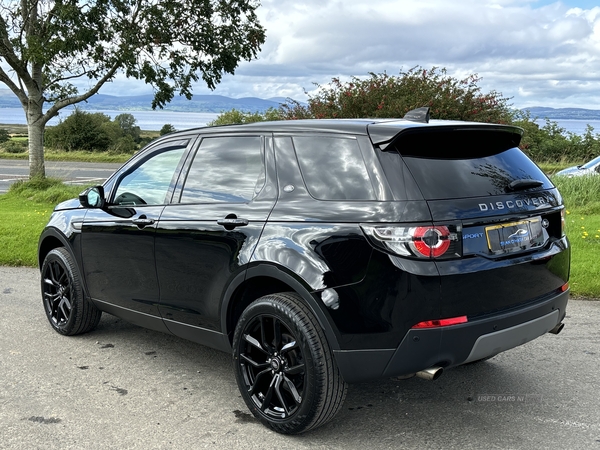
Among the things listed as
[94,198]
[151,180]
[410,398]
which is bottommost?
[410,398]

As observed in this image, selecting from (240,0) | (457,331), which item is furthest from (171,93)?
(457,331)

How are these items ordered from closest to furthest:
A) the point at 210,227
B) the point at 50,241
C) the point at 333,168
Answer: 1. the point at 333,168
2. the point at 210,227
3. the point at 50,241

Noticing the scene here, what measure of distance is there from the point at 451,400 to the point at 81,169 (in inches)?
1105

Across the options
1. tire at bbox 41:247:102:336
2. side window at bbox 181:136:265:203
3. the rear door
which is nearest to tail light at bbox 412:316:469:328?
the rear door

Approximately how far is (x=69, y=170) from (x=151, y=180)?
1742 centimetres

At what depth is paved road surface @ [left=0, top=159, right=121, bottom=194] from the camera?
21.9 m

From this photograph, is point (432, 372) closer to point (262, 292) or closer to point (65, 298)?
point (262, 292)

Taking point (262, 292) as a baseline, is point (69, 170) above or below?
above

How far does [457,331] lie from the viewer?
324 centimetres

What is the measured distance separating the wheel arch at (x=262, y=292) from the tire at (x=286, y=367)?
0.08 m

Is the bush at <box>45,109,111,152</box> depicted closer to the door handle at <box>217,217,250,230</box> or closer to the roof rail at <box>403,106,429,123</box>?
the door handle at <box>217,217,250,230</box>

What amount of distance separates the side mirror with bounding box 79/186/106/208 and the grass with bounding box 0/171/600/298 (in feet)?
14.1

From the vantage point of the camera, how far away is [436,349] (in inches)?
127

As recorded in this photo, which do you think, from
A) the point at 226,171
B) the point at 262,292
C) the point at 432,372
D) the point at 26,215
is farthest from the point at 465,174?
the point at 26,215
